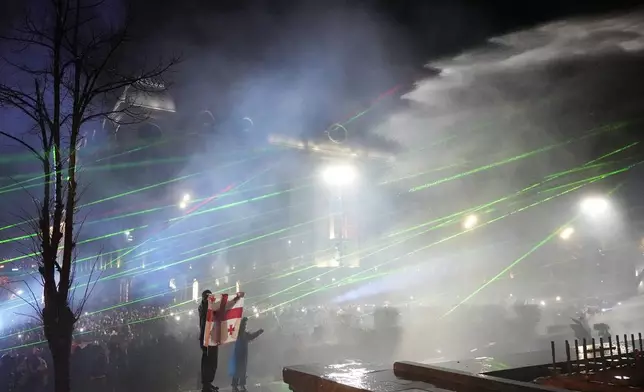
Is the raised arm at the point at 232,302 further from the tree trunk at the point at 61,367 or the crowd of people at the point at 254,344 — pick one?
the tree trunk at the point at 61,367

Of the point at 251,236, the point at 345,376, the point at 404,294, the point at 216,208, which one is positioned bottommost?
the point at 404,294

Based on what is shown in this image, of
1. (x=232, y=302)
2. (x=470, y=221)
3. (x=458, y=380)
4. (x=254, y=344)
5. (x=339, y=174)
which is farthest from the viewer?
(x=470, y=221)

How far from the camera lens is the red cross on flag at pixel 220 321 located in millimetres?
6023

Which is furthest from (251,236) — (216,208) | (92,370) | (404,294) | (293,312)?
(92,370)

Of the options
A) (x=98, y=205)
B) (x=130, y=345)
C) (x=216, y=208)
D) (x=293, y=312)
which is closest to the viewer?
(x=130, y=345)

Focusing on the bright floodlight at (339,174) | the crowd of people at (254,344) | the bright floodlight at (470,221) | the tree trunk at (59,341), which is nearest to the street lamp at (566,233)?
the bright floodlight at (470,221)

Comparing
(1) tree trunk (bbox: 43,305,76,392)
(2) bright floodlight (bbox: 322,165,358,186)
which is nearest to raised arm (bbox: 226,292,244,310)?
(1) tree trunk (bbox: 43,305,76,392)

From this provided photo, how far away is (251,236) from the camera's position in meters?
23.8

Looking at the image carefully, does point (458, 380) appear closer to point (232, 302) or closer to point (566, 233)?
point (232, 302)

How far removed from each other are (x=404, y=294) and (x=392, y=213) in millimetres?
4966

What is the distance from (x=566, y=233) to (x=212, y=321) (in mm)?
24135

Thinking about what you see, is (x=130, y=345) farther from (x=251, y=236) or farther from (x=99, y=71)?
(x=251, y=236)

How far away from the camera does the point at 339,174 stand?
70.1 ft

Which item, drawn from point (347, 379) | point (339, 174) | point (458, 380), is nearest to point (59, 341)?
point (347, 379)
